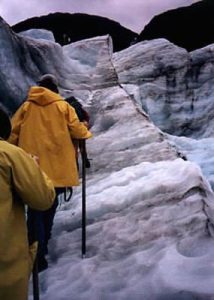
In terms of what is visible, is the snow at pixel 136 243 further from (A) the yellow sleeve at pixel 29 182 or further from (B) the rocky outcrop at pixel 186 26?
(B) the rocky outcrop at pixel 186 26

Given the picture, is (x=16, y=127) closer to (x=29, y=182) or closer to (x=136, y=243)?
(x=136, y=243)

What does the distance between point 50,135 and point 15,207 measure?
6.66ft

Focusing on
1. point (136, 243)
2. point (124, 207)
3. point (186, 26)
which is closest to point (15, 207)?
point (136, 243)

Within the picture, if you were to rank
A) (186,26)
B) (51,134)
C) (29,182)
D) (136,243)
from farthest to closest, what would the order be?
(186,26), (136,243), (51,134), (29,182)

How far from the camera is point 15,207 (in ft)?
10.2

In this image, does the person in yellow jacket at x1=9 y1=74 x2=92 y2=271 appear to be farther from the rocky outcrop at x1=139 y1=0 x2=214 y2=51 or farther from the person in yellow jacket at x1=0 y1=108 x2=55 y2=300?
the rocky outcrop at x1=139 y1=0 x2=214 y2=51

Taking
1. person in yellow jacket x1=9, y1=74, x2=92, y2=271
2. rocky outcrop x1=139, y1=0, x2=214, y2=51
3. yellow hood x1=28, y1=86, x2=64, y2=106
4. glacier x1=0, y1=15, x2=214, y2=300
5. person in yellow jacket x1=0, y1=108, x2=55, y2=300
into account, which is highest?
person in yellow jacket x1=0, y1=108, x2=55, y2=300

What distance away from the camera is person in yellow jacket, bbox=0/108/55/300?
2.98 meters

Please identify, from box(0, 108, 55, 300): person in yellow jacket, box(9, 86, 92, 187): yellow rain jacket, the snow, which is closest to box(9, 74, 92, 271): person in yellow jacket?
box(9, 86, 92, 187): yellow rain jacket

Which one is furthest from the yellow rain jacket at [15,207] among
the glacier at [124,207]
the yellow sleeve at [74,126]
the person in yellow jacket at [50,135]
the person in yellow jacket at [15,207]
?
the yellow sleeve at [74,126]

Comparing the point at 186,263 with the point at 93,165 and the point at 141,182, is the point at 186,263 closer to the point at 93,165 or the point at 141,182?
the point at 141,182

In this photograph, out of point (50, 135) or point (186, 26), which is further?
point (186, 26)

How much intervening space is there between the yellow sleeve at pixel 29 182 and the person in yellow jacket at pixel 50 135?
6.30ft

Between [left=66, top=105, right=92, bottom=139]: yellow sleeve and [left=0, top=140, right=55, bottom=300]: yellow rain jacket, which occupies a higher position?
[left=0, top=140, right=55, bottom=300]: yellow rain jacket
